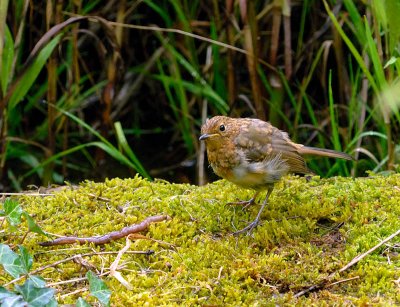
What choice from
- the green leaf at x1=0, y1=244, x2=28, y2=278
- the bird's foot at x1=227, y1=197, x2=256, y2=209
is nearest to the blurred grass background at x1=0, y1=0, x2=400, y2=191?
the bird's foot at x1=227, y1=197, x2=256, y2=209

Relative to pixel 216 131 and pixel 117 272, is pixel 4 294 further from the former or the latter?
pixel 216 131

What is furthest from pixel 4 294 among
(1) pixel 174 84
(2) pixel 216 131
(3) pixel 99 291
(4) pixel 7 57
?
(1) pixel 174 84

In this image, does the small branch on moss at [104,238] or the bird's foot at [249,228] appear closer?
the small branch on moss at [104,238]

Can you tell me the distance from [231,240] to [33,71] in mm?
1998

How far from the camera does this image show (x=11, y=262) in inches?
98.7

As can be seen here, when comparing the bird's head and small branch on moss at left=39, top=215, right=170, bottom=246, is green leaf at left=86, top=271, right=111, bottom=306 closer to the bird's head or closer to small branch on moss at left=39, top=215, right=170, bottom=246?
small branch on moss at left=39, top=215, right=170, bottom=246

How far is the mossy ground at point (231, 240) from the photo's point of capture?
9.01 ft

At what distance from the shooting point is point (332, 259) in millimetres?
2984

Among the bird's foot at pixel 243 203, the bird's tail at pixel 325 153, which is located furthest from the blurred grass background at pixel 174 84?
the bird's foot at pixel 243 203

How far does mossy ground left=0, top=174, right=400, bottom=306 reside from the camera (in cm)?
275

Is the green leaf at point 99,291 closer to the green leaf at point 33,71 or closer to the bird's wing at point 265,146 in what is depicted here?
the bird's wing at point 265,146

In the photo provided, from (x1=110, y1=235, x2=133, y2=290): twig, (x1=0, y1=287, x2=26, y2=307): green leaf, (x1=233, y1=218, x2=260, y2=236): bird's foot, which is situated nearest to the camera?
(x1=0, y1=287, x2=26, y2=307): green leaf

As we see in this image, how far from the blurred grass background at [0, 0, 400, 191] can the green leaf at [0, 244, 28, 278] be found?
81.5 inches

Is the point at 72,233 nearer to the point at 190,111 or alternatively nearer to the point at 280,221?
the point at 280,221
